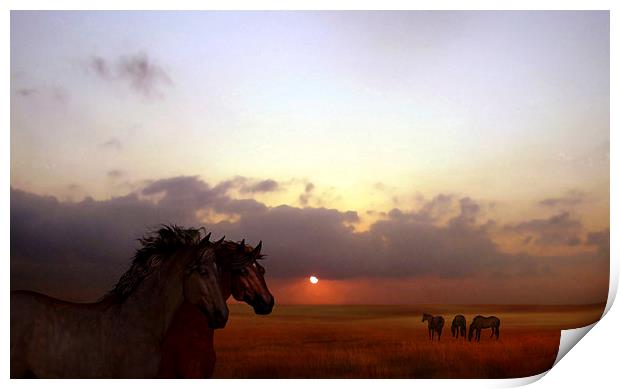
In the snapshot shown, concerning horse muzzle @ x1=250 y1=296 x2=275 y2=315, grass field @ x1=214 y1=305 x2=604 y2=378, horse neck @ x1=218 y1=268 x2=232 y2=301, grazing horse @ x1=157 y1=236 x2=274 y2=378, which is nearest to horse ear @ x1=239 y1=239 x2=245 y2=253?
grazing horse @ x1=157 y1=236 x2=274 y2=378

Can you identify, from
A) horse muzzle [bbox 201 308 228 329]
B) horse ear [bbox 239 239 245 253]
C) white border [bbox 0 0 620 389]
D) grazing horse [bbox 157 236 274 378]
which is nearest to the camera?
horse muzzle [bbox 201 308 228 329]

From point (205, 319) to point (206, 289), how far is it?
209 mm

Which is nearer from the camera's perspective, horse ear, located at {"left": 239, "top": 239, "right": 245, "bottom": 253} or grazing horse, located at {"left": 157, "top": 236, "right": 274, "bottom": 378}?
grazing horse, located at {"left": 157, "top": 236, "right": 274, "bottom": 378}

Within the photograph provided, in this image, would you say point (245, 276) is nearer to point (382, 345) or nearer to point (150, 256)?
point (150, 256)

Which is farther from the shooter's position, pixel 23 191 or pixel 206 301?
pixel 23 191

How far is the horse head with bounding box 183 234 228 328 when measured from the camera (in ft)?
12.1

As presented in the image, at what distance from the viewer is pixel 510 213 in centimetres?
406

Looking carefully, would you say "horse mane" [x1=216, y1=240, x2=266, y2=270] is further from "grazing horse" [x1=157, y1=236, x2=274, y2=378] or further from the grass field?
the grass field

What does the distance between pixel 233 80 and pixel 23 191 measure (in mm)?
1215

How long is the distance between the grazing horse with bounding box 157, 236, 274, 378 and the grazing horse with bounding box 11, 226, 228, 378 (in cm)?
5

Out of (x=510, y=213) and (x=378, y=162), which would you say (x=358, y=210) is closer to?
(x=378, y=162)

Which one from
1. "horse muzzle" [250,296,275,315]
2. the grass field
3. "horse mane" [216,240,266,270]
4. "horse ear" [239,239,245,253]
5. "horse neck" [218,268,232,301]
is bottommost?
the grass field

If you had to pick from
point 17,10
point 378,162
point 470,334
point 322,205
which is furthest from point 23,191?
point 470,334

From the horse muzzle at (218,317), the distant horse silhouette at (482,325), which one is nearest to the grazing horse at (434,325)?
the distant horse silhouette at (482,325)
